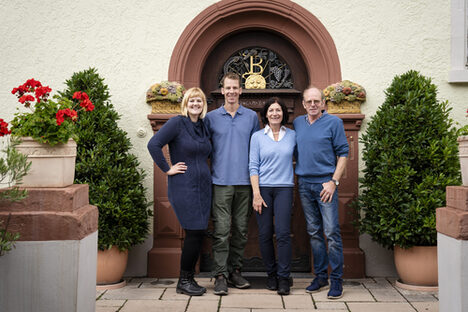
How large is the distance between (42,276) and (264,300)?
78.6 inches

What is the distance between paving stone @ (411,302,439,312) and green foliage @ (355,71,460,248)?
562 mm

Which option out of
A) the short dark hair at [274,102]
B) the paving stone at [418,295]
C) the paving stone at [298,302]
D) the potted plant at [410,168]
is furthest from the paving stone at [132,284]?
the paving stone at [418,295]

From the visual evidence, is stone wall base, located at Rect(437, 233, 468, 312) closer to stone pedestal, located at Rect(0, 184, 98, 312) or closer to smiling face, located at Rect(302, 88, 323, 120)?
smiling face, located at Rect(302, 88, 323, 120)

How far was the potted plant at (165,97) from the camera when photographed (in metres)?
4.86

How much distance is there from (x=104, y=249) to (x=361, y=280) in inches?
107

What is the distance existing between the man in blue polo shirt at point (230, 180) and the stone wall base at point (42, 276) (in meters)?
1.72

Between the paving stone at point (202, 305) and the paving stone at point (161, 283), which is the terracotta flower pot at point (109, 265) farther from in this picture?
the paving stone at point (202, 305)

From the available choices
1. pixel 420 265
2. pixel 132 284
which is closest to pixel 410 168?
pixel 420 265

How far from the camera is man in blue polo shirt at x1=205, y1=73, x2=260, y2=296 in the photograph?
13.9 ft

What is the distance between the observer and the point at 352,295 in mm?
4125

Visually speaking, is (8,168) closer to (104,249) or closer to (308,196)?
(104,249)

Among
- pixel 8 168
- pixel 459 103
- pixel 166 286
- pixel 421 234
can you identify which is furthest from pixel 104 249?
pixel 459 103

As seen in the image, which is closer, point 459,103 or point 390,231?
point 390,231

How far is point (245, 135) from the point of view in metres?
4.32
